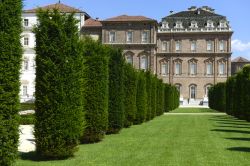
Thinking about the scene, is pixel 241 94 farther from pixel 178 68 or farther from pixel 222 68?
pixel 178 68

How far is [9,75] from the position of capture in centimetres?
776

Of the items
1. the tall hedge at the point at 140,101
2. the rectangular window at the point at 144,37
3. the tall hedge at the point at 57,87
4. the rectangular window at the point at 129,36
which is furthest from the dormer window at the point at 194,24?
the tall hedge at the point at 57,87

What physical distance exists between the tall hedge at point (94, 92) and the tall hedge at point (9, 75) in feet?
16.3

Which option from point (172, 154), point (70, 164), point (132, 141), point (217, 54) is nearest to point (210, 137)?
point (132, 141)

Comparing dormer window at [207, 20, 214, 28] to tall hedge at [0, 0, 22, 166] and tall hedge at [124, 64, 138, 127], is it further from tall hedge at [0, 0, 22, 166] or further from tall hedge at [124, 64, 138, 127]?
tall hedge at [0, 0, 22, 166]

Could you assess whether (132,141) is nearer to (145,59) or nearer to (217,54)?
(145,59)

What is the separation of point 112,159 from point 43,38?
2.83 metres

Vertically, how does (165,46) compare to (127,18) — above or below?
below

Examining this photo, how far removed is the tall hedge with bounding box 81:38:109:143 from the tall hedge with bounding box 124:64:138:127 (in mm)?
5741

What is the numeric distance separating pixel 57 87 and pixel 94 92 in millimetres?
3171

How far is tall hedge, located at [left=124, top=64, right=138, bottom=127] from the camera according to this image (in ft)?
63.4

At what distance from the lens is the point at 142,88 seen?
75.5 ft

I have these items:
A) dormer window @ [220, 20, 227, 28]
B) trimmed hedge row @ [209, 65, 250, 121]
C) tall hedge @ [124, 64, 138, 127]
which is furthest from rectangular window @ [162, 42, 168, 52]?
tall hedge @ [124, 64, 138, 127]

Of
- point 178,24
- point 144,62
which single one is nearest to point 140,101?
point 144,62
